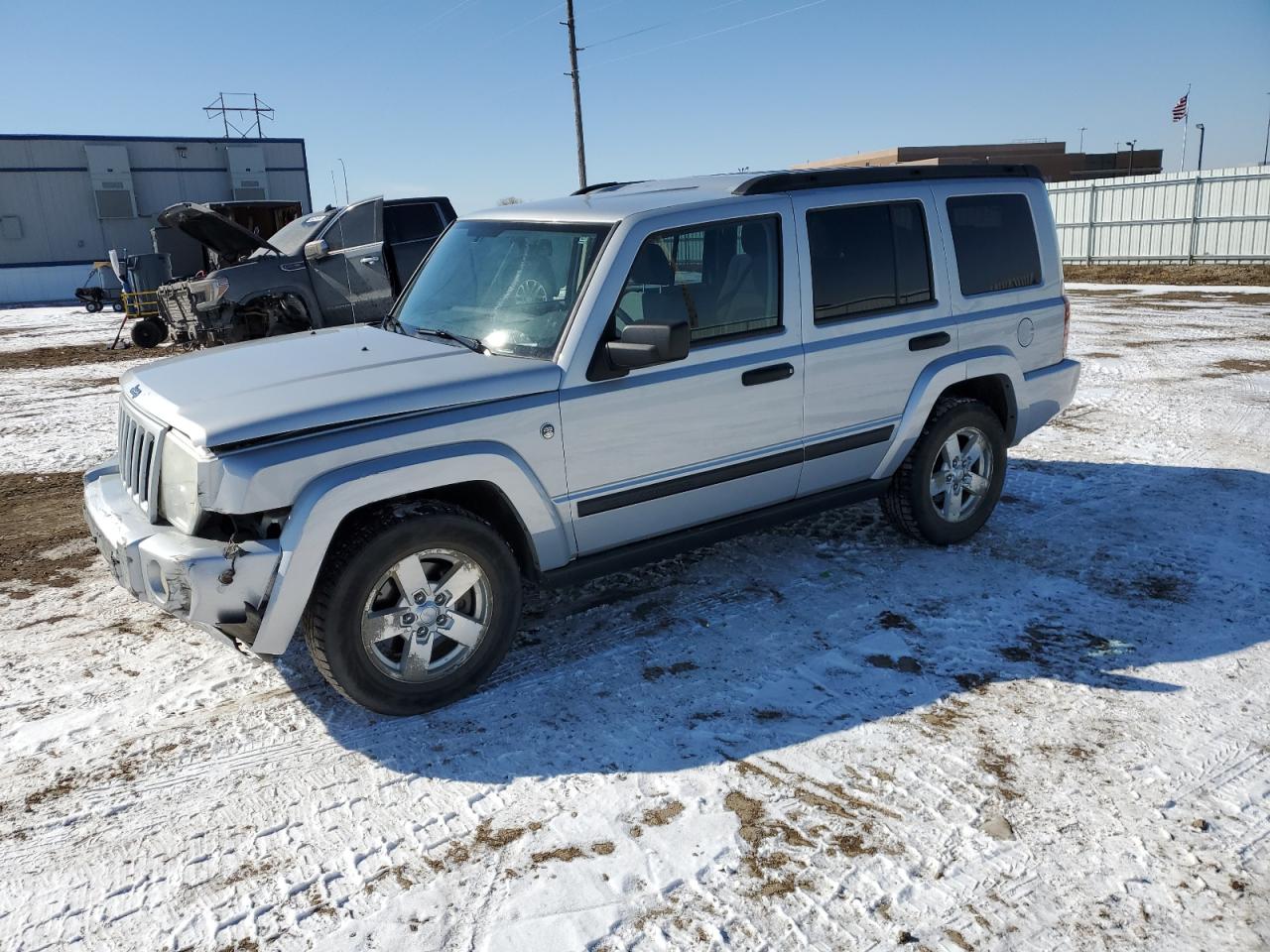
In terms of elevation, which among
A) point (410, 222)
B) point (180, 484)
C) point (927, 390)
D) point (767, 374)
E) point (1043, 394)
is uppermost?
point (410, 222)

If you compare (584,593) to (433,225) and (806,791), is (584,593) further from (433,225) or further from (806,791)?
(433,225)

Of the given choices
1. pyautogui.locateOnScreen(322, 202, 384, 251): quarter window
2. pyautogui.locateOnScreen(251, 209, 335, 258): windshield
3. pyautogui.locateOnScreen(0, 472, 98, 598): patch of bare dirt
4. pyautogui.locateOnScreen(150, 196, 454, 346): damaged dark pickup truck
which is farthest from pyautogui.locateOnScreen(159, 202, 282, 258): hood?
pyautogui.locateOnScreen(0, 472, 98, 598): patch of bare dirt

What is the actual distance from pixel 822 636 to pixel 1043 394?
2.43 m

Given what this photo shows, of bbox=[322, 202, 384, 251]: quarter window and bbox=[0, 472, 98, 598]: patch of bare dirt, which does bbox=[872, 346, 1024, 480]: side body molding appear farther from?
bbox=[322, 202, 384, 251]: quarter window

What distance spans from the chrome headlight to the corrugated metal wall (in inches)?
1018

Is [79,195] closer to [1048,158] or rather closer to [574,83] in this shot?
[574,83]

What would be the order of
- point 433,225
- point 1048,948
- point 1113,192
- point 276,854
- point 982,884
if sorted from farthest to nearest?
point 1113,192
point 433,225
point 276,854
point 982,884
point 1048,948

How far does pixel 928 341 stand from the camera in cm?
502

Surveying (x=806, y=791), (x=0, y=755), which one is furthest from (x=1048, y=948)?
(x=0, y=755)

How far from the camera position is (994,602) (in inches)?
183

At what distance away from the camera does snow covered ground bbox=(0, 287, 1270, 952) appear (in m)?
2.69

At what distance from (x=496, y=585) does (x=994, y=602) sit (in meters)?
2.51

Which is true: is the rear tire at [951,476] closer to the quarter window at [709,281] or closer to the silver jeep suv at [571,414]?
the silver jeep suv at [571,414]

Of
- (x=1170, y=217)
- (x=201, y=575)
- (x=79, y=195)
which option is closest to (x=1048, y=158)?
(x=1170, y=217)
